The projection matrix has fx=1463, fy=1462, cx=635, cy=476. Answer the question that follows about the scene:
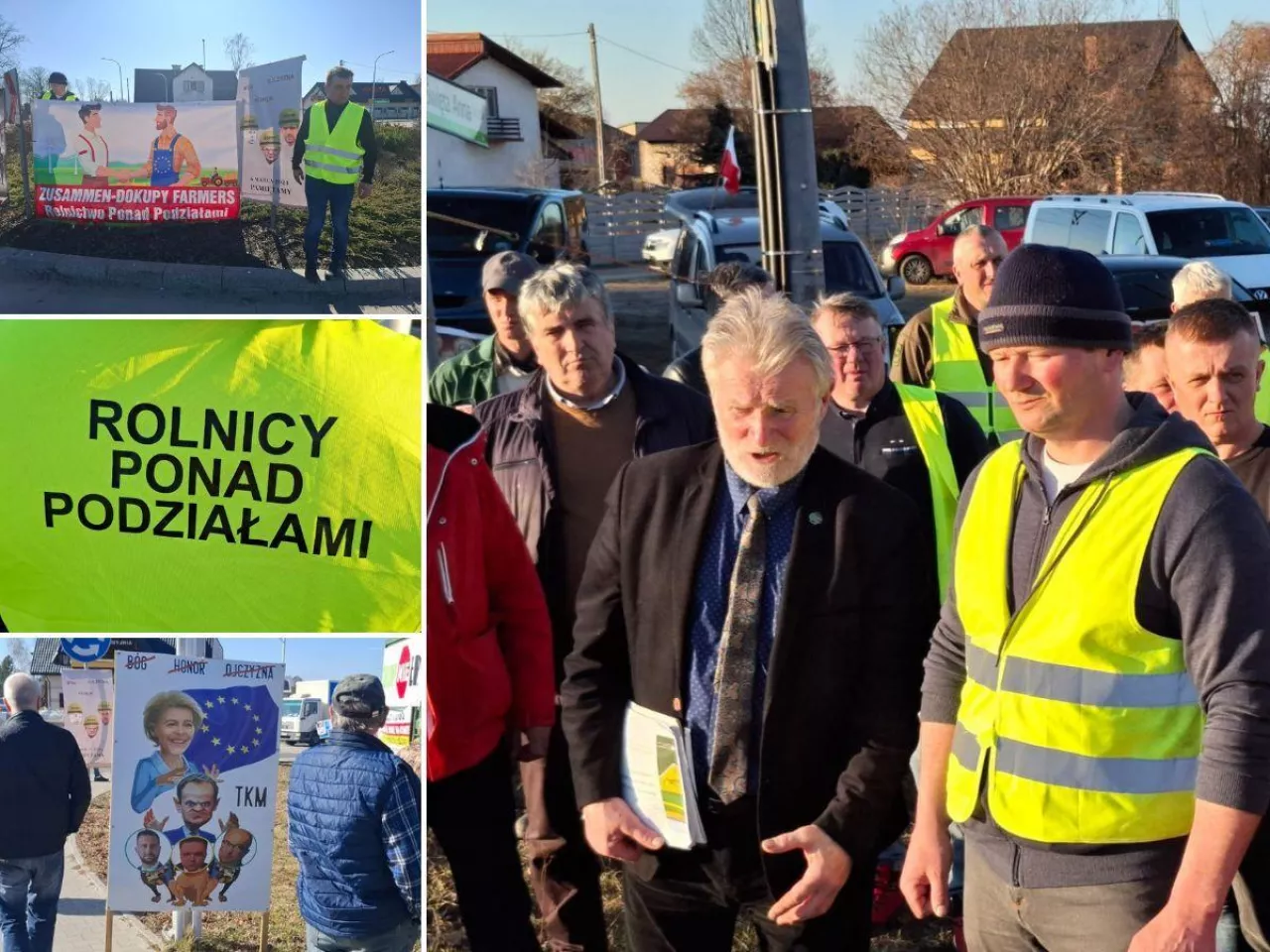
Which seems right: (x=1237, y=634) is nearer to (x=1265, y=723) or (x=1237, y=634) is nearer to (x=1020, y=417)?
(x=1265, y=723)

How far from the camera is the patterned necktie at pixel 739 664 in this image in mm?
2496

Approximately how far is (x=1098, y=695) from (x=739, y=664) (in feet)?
2.07

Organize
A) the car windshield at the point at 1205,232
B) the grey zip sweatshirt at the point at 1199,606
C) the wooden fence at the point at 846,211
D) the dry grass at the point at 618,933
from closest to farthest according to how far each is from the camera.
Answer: the grey zip sweatshirt at the point at 1199,606
the dry grass at the point at 618,933
the car windshield at the point at 1205,232
the wooden fence at the point at 846,211

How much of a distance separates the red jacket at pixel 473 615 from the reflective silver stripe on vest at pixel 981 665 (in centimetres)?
113

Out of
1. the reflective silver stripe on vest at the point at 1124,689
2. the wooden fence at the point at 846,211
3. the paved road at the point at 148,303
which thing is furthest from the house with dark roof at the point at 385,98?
the wooden fence at the point at 846,211

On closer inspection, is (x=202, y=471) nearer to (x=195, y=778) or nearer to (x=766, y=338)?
(x=195, y=778)

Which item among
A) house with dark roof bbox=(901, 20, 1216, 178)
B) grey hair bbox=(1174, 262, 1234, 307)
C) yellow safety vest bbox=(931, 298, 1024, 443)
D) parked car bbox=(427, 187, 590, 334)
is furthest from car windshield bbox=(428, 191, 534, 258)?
house with dark roof bbox=(901, 20, 1216, 178)

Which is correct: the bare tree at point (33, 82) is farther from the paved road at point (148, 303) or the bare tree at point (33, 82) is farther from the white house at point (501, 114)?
the white house at point (501, 114)

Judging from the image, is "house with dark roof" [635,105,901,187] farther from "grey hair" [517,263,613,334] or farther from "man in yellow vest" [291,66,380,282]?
"man in yellow vest" [291,66,380,282]

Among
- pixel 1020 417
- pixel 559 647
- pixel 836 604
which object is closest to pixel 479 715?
pixel 559 647

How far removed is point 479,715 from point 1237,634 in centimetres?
163

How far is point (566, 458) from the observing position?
3658 millimetres

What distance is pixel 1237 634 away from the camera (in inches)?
77.7

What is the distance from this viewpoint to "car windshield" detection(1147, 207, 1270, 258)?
1661 cm
